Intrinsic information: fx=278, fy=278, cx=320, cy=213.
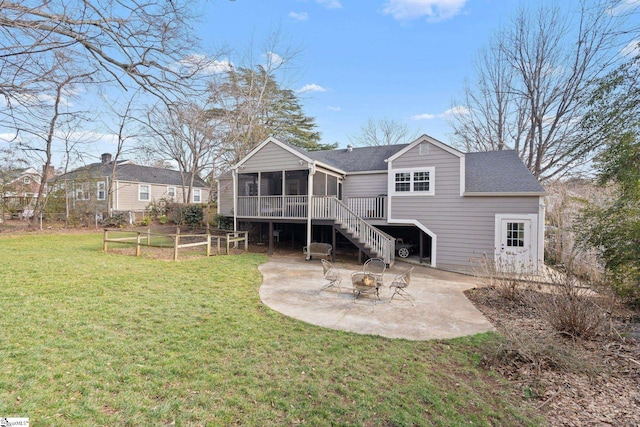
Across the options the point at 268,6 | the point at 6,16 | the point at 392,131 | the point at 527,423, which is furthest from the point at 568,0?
the point at 6,16

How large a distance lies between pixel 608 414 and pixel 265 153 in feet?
41.0

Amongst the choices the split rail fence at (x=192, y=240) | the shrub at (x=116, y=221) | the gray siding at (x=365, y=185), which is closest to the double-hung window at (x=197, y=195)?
the shrub at (x=116, y=221)

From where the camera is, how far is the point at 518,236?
10.5m

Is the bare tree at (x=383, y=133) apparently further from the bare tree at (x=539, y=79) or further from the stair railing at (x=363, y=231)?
the stair railing at (x=363, y=231)

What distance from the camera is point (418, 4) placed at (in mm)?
10930

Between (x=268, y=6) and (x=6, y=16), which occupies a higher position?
(x=268, y=6)

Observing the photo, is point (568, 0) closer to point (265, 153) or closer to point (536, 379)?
point (265, 153)

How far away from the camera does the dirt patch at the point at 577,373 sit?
9.63 feet

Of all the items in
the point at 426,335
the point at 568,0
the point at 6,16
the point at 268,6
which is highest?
the point at 568,0

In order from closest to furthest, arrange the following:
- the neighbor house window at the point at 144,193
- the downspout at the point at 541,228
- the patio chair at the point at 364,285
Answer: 1. the patio chair at the point at 364,285
2. the downspout at the point at 541,228
3. the neighbor house window at the point at 144,193

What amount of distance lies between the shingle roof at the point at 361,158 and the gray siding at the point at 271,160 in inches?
52.9

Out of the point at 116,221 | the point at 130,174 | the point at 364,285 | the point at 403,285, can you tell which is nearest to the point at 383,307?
the point at 364,285

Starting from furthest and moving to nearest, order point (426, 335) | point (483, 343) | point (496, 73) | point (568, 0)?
point (496, 73) < point (568, 0) < point (426, 335) < point (483, 343)

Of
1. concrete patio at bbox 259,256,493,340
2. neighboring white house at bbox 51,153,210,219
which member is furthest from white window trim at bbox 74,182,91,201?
concrete patio at bbox 259,256,493,340
